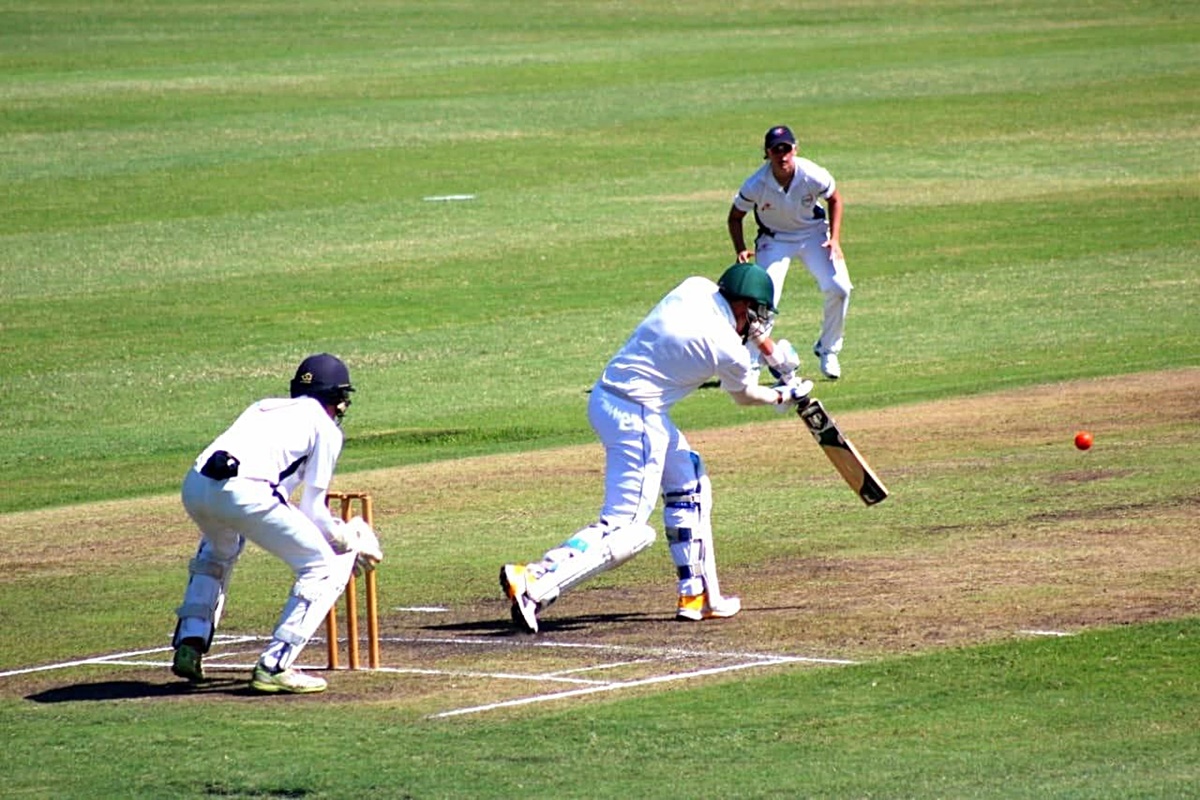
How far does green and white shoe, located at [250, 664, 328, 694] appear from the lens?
10.3m

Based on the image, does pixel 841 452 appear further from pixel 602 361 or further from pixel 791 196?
pixel 602 361

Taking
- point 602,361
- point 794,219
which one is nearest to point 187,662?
point 794,219

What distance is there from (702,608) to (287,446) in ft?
8.48

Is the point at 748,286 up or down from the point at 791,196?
down

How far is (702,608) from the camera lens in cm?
1154

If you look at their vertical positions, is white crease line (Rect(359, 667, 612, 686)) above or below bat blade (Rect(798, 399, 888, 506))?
below

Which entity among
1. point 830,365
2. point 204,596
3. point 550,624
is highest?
point 204,596

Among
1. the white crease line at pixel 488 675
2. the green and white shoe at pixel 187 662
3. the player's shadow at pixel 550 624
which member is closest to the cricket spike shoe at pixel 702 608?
the player's shadow at pixel 550 624

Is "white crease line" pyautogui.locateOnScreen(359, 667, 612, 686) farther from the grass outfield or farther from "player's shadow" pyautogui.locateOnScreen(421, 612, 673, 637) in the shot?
"player's shadow" pyautogui.locateOnScreen(421, 612, 673, 637)

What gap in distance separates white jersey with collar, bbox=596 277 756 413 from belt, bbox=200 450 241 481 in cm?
228

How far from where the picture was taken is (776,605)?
11891mm

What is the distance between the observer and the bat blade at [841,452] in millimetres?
12227

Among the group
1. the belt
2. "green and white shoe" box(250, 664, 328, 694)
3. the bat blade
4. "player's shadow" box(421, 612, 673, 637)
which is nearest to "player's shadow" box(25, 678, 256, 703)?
"green and white shoe" box(250, 664, 328, 694)

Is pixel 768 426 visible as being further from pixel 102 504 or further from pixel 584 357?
pixel 102 504
